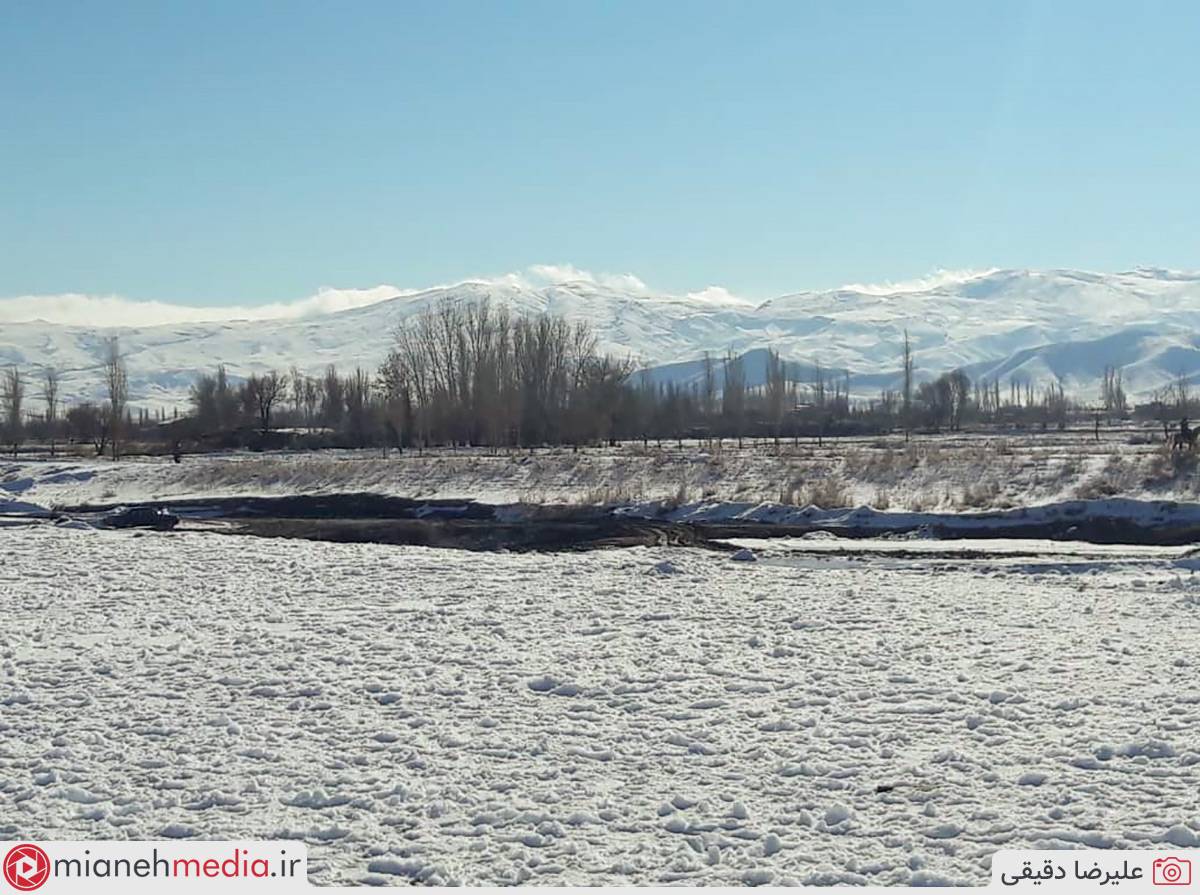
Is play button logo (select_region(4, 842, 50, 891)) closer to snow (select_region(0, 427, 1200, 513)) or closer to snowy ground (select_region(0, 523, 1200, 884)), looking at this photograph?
snowy ground (select_region(0, 523, 1200, 884))

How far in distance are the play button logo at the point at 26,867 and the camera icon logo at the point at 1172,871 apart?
6.47m

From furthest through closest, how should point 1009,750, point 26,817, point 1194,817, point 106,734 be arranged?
1. point 106,734
2. point 1009,750
3. point 26,817
4. point 1194,817

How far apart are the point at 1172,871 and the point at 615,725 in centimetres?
448

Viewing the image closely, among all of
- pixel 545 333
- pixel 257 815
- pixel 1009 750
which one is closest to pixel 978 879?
pixel 1009 750

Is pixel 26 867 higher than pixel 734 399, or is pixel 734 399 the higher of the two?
pixel 734 399

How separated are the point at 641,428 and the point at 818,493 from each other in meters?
52.5

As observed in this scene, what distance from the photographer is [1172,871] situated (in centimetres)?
687

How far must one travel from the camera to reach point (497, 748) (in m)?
9.47

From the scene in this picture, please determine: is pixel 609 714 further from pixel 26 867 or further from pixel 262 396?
pixel 262 396

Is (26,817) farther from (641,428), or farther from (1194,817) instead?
(641,428)

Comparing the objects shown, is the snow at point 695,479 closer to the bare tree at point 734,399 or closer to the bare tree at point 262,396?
the bare tree at point 262,396

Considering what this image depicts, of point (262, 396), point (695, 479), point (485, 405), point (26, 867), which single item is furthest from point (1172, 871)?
point (262, 396)

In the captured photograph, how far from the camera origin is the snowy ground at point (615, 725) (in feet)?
24.9

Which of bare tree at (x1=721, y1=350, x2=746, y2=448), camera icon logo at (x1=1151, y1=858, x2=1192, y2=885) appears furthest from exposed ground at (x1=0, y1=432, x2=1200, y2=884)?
bare tree at (x1=721, y1=350, x2=746, y2=448)
